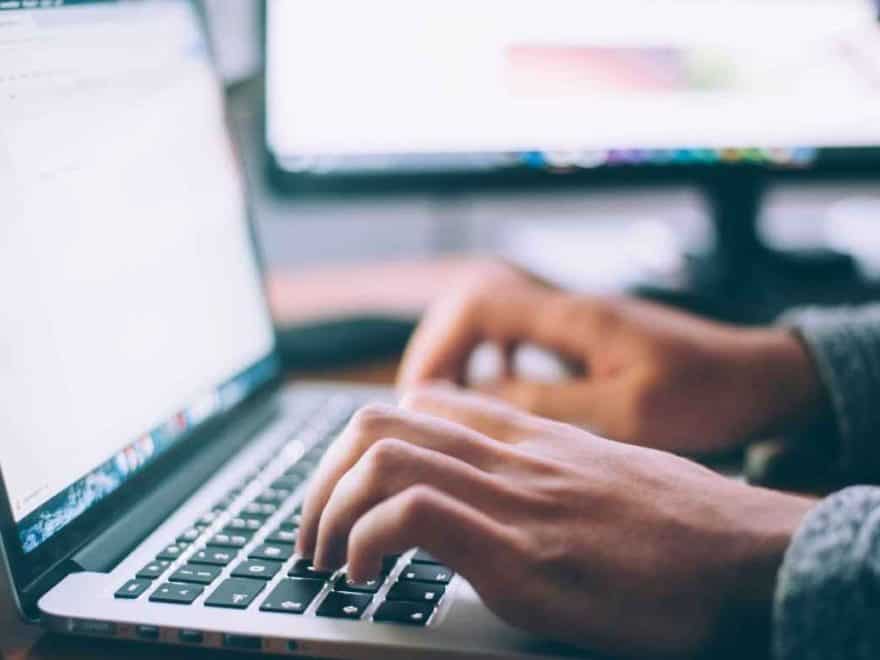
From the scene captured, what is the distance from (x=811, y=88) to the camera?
2.90ft

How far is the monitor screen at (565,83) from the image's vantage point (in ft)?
2.83

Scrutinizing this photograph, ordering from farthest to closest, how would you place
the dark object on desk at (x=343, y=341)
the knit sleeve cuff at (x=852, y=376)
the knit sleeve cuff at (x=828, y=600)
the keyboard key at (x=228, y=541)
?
the dark object on desk at (x=343, y=341), the knit sleeve cuff at (x=852, y=376), the keyboard key at (x=228, y=541), the knit sleeve cuff at (x=828, y=600)

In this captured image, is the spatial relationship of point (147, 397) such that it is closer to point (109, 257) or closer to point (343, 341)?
point (109, 257)

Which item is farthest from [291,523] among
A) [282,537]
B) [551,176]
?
[551,176]

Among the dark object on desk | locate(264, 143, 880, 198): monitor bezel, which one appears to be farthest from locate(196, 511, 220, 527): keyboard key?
locate(264, 143, 880, 198): monitor bezel

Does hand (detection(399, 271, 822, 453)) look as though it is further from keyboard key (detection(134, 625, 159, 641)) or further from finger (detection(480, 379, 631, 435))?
keyboard key (detection(134, 625, 159, 641))

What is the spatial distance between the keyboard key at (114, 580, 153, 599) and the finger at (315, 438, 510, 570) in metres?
0.08

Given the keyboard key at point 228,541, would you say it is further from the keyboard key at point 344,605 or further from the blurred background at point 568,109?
the blurred background at point 568,109

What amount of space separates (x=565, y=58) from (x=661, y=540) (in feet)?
1.94

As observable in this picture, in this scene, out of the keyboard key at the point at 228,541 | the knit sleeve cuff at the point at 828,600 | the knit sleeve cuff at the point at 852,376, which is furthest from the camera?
the knit sleeve cuff at the point at 852,376

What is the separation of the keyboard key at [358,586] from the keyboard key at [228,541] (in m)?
0.06

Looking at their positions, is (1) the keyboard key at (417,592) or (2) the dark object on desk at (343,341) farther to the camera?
(2) the dark object on desk at (343,341)

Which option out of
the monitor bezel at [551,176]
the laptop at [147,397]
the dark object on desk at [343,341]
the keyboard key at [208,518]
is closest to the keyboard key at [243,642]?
the laptop at [147,397]

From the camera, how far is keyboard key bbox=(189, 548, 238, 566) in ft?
1.42
